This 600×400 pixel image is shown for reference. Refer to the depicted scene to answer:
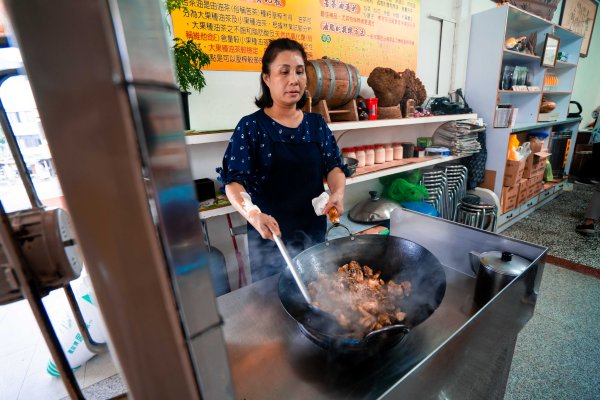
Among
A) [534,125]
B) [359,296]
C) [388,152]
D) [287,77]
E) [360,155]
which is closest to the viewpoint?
[359,296]

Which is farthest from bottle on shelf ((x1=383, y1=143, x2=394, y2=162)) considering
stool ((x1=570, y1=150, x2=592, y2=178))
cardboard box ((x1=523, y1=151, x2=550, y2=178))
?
stool ((x1=570, y1=150, x2=592, y2=178))

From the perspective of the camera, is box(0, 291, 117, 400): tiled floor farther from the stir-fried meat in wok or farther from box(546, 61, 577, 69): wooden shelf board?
box(546, 61, 577, 69): wooden shelf board

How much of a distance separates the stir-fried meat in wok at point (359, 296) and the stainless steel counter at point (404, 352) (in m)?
0.09

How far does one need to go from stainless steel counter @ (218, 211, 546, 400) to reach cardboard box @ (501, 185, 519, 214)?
10.7 feet

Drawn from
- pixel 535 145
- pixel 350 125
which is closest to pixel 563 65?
pixel 535 145

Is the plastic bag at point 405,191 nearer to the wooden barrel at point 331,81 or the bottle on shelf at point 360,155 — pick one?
the bottle on shelf at point 360,155

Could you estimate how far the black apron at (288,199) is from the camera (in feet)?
5.34

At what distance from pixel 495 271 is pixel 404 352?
17.5 inches

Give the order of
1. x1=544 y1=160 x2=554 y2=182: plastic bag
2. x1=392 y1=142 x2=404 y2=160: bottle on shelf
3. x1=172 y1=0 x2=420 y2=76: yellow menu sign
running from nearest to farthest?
1. x1=172 y1=0 x2=420 y2=76: yellow menu sign
2. x1=392 y1=142 x2=404 y2=160: bottle on shelf
3. x1=544 y1=160 x2=554 y2=182: plastic bag

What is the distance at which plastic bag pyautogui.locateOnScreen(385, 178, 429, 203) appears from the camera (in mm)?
2911

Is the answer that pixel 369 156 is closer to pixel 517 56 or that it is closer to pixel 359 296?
pixel 359 296

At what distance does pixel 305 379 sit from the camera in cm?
78

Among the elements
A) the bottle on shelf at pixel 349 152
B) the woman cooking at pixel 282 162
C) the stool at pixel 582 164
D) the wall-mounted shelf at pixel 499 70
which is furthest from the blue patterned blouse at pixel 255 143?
the stool at pixel 582 164

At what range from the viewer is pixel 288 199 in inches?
66.9
